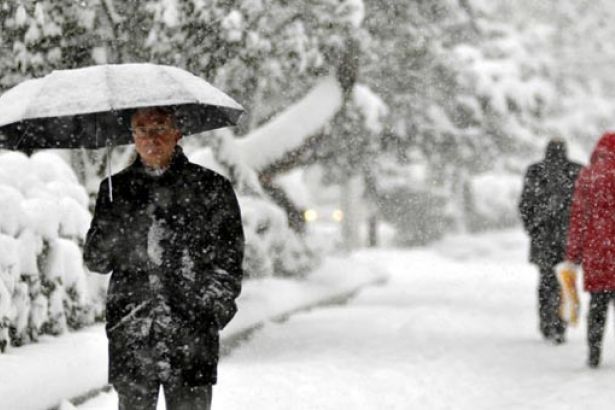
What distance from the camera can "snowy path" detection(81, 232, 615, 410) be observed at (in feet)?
27.3

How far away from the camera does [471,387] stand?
9.01m

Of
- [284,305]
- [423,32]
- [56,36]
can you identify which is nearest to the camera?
[56,36]

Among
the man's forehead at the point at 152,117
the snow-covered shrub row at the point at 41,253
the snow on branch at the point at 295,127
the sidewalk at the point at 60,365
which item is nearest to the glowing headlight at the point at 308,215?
the snow on branch at the point at 295,127

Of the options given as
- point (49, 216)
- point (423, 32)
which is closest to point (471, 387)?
point (49, 216)

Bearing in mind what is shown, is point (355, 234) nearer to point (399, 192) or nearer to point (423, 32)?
point (399, 192)

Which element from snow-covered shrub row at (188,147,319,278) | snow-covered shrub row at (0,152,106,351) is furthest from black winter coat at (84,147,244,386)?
snow-covered shrub row at (188,147,319,278)

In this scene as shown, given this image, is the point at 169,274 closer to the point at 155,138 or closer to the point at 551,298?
the point at 155,138

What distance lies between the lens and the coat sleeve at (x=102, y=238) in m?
4.68

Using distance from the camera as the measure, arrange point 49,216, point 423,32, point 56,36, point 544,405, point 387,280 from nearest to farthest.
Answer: point 544,405 < point 49,216 < point 56,36 < point 423,32 < point 387,280

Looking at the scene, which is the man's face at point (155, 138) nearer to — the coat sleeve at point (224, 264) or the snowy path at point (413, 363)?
the coat sleeve at point (224, 264)

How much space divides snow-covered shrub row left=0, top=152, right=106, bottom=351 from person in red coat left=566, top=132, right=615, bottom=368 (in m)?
4.13

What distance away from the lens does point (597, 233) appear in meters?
9.01

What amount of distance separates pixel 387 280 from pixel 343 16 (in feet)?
39.7

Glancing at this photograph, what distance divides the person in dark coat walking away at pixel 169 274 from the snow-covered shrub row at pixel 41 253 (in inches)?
Result: 112
